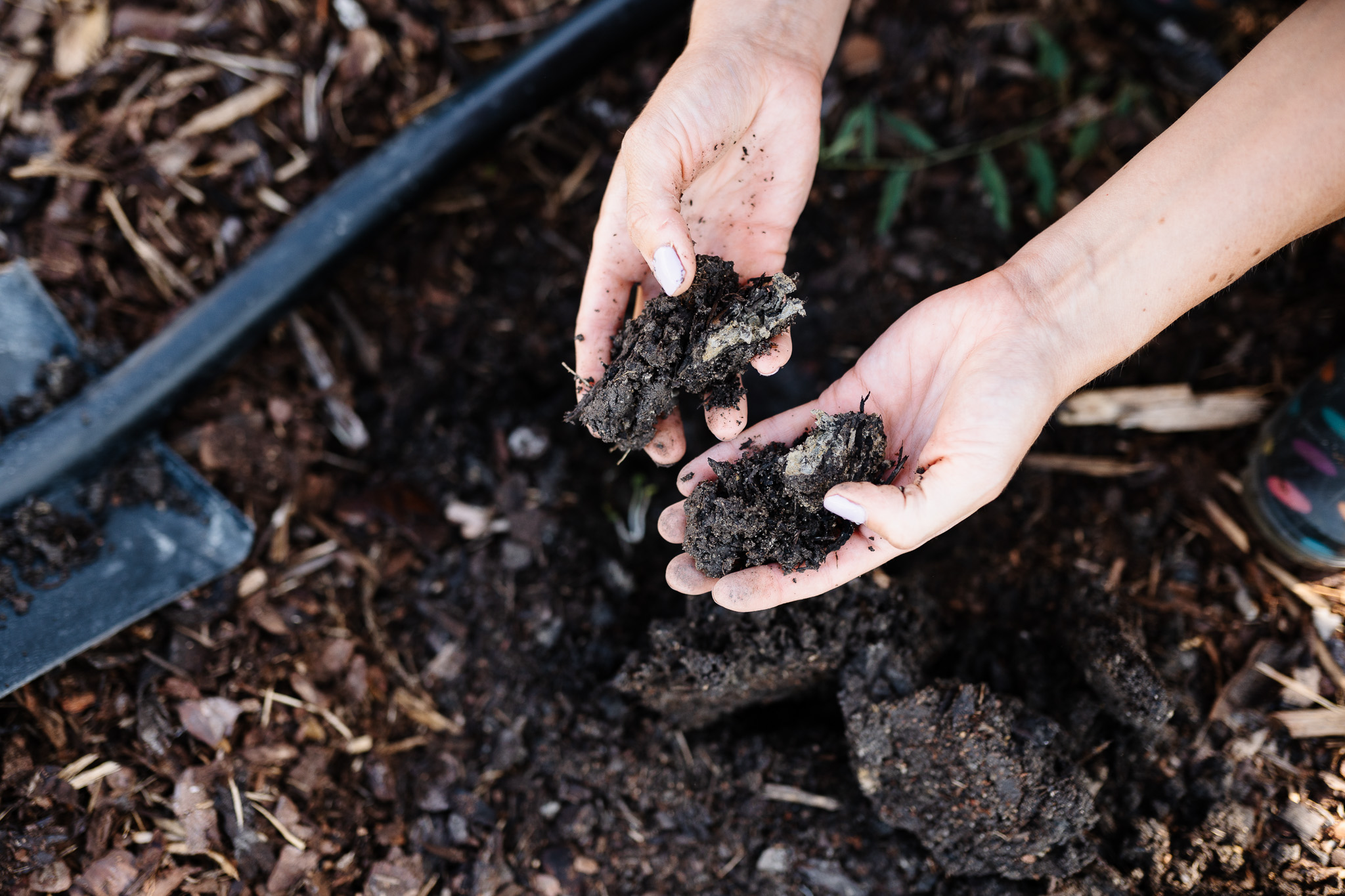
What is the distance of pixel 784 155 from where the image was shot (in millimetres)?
2498

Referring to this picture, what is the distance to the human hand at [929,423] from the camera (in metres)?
1.85

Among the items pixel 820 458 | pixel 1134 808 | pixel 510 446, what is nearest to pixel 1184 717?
pixel 1134 808

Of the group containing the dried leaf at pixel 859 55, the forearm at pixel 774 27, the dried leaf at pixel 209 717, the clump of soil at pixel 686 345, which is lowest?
the dried leaf at pixel 209 717

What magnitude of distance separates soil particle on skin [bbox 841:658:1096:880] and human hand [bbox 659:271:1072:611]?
1.56ft

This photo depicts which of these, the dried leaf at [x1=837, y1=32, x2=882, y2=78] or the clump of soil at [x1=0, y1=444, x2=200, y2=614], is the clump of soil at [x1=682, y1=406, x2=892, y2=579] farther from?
the dried leaf at [x1=837, y1=32, x2=882, y2=78]

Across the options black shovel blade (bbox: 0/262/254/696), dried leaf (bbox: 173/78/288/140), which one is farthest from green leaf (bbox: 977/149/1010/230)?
black shovel blade (bbox: 0/262/254/696)

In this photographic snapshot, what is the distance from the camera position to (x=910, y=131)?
3.26m

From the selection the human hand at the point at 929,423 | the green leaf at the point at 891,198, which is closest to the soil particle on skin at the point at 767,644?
the human hand at the point at 929,423

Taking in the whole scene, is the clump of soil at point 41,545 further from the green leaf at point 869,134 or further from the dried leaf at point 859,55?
the dried leaf at point 859,55

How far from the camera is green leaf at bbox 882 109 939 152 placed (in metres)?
3.24

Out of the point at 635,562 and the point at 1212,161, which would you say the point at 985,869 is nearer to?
the point at 635,562

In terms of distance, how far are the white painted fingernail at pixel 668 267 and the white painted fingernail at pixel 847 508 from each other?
0.66 meters

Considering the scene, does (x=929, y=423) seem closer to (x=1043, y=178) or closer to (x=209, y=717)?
(x=1043, y=178)

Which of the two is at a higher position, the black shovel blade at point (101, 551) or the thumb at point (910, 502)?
the thumb at point (910, 502)
